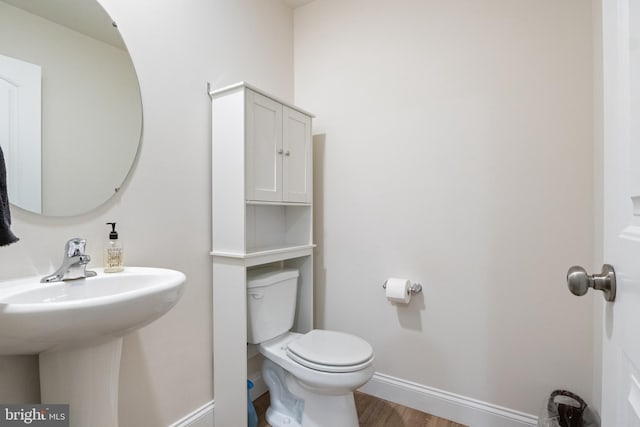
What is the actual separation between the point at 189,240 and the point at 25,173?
629 mm

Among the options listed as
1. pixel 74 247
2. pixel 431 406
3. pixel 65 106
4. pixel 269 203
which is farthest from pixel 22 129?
pixel 431 406

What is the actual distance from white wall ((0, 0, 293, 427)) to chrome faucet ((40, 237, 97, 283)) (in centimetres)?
8

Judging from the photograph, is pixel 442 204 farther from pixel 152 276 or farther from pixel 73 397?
pixel 73 397

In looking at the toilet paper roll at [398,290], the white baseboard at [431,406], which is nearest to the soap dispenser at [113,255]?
the white baseboard at [431,406]

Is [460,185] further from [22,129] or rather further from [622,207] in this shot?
[22,129]

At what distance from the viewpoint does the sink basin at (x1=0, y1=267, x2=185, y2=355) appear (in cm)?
69

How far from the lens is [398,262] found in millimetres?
1814

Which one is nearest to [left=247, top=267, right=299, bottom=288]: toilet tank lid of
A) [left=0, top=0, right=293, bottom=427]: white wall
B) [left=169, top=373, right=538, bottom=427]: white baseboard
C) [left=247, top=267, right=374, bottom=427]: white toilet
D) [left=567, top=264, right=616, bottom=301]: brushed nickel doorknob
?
[left=247, top=267, right=374, bottom=427]: white toilet

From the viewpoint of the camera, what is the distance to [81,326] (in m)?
0.74

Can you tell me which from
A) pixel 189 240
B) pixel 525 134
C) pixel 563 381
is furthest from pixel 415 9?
pixel 563 381

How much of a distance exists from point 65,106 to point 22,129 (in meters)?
0.15

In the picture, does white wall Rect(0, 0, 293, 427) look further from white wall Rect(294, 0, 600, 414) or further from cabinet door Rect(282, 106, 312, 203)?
white wall Rect(294, 0, 600, 414)

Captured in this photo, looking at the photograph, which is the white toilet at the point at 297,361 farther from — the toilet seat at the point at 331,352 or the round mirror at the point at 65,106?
the round mirror at the point at 65,106

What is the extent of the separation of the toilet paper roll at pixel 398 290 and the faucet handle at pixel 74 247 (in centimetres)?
138
